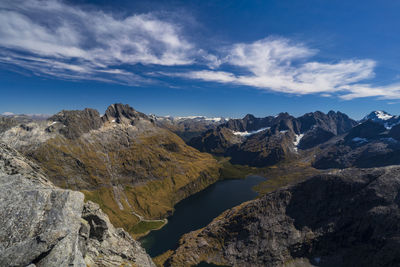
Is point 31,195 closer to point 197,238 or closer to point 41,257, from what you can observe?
point 41,257

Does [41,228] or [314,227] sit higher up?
[41,228]

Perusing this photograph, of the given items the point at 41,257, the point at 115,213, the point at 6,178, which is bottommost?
the point at 115,213

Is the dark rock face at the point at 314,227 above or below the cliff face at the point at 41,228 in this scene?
below

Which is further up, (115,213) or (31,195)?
(31,195)

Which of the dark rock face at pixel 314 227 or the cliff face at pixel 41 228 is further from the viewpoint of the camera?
the dark rock face at pixel 314 227

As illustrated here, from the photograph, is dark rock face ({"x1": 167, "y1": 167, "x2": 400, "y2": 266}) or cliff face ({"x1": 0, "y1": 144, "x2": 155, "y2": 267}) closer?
cliff face ({"x1": 0, "y1": 144, "x2": 155, "y2": 267})

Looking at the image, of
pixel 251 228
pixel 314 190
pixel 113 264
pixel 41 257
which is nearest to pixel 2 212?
pixel 41 257

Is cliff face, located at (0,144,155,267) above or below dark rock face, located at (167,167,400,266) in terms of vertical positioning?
above

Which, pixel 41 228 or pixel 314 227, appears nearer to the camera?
pixel 41 228
